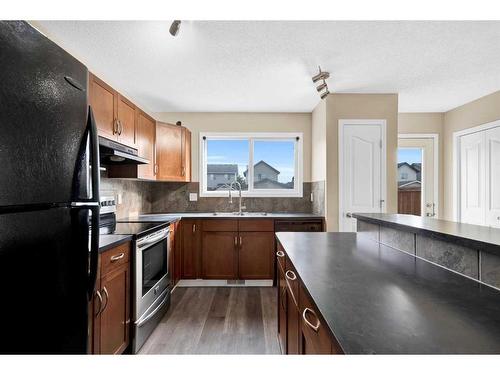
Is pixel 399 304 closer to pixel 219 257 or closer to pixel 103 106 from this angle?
pixel 103 106

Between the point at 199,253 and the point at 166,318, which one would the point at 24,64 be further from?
the point at 199,253

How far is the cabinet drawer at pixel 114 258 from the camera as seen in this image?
5.18ft

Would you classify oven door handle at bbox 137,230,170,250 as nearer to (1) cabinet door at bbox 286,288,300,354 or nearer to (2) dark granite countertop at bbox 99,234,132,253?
(2) dark granite countertop at bbox 99,234,132,253

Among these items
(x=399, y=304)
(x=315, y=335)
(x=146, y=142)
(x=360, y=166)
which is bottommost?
(x=315, y=335)

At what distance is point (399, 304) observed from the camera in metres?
0.82

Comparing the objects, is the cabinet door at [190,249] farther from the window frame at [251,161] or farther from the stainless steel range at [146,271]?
the window frame at [251,161]

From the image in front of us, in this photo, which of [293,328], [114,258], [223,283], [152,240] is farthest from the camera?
[223,283]

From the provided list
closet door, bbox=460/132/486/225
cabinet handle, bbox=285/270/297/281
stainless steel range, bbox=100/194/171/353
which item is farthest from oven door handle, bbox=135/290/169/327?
closet door, bbox=460/132/486/225

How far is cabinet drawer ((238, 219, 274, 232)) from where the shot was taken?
3258 mm

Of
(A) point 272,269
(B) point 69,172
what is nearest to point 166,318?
(A) point 272,269

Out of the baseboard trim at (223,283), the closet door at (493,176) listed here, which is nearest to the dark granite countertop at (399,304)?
the baseboard trim at (223,283)

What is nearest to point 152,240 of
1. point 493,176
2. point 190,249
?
point 190,249

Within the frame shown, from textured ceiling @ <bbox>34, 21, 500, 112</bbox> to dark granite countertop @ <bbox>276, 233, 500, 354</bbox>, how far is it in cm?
157

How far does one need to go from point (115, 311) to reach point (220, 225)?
5.43 ft
